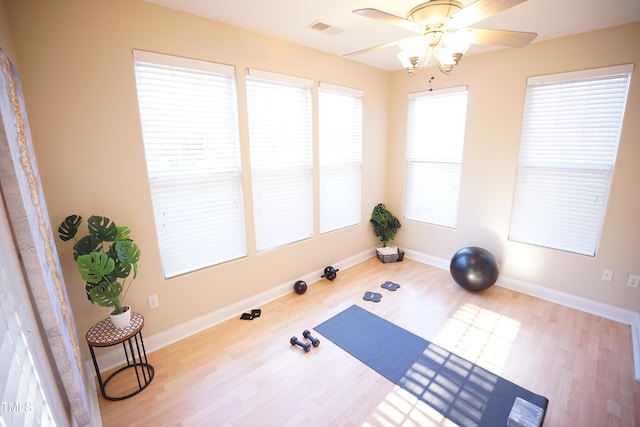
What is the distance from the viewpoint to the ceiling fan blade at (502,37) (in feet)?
5.24

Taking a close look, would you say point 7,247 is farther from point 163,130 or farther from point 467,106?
point 467,106

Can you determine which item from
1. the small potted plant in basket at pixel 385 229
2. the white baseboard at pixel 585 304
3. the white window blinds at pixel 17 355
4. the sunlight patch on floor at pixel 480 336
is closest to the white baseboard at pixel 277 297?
the white baseboard at pixel 585 304

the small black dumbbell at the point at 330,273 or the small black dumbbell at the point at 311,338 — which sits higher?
the small black dumbbell at the point at 330,273

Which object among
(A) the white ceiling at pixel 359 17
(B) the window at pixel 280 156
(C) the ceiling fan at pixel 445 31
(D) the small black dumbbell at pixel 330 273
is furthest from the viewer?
(D) the small black dumbbell at pixel 330 273

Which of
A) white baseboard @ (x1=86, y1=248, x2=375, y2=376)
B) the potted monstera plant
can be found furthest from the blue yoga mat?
the potted monstera plant

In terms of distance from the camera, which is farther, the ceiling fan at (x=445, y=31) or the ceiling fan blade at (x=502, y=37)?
the ceiling fan blade at (x=502, y=37)

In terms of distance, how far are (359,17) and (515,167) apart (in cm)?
232

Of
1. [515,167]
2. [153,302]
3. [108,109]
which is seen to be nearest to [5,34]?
[108,109]

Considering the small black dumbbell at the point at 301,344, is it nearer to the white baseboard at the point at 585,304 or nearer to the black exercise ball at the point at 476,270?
the black exercise ball at the point at 476,270

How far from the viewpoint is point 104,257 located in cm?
178

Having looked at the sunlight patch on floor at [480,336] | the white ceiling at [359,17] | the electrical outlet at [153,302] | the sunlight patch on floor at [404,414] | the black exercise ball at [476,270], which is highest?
the white ceiling at [359,17]

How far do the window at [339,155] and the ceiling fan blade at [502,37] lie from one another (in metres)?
1.91

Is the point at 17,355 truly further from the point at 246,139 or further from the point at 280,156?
the point at 280,156

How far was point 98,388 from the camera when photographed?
2076 millimetres
